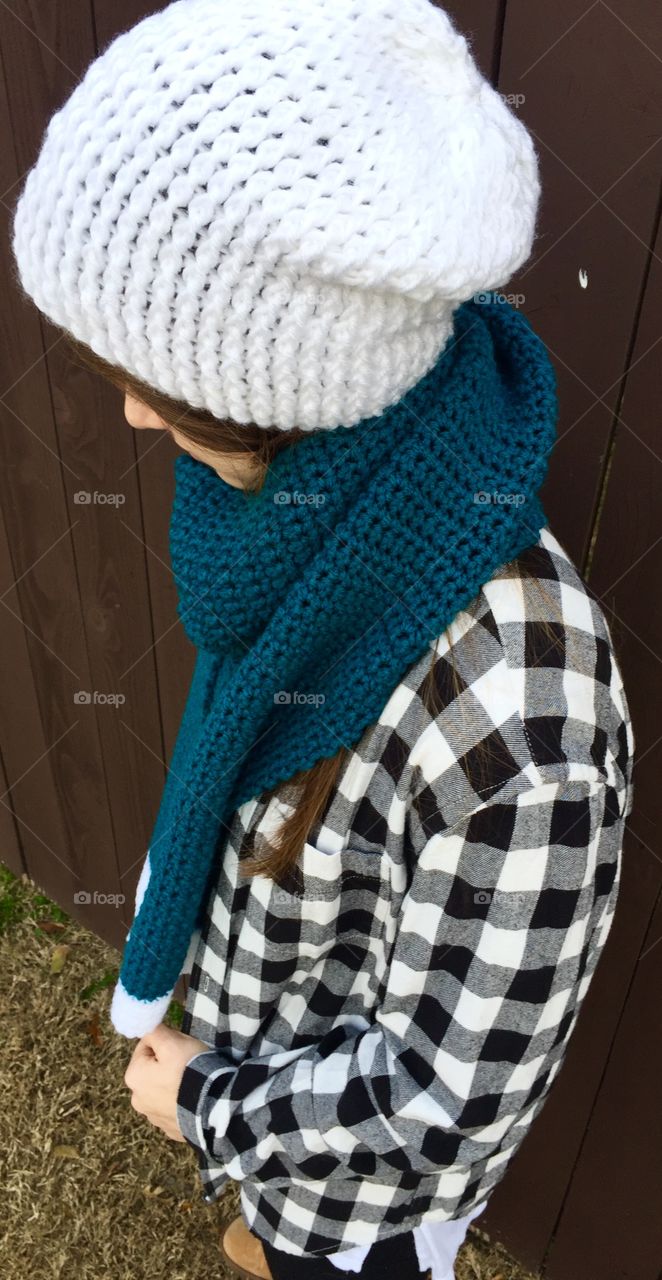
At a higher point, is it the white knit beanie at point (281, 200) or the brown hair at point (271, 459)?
the white knit beanie at point (281, 200)

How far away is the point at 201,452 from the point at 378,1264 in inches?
43.5

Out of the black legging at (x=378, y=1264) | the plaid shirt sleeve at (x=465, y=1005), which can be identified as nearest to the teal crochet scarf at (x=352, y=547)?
the plaid shirt sleeve at (x=465, y=1005)

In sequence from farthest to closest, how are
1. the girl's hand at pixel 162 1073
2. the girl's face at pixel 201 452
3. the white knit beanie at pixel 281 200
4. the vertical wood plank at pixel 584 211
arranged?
the girl's hand at pixel 162 1073
the vertical wood plank at pixel 584 211
the girl's face at pixel 201 452
the white knit beanie at pixel 281 200

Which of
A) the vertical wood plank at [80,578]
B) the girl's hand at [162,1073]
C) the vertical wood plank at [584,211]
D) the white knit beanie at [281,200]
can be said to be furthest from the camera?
the vertical wood plank at [80,578]

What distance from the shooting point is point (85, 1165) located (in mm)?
2391

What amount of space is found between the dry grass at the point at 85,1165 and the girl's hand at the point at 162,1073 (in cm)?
116

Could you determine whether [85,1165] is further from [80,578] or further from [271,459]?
[271,459]

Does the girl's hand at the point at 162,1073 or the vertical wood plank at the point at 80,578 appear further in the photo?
the vertical wood plank at the point at 80,578

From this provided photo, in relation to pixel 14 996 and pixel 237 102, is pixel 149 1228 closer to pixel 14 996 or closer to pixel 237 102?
pixel 14 996

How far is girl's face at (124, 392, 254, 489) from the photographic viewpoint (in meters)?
1.01

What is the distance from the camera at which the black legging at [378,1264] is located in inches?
50.4

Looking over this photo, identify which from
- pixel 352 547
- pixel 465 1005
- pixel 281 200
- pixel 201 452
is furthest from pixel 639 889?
pixel 281 200

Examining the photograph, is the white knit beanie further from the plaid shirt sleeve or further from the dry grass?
the dry grass

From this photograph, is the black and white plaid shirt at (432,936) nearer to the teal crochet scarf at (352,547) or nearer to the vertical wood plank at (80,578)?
the teal crochet scarf at (352,547)
